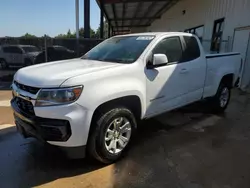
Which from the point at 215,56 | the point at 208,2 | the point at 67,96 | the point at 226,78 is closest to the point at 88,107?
the point at 67,96

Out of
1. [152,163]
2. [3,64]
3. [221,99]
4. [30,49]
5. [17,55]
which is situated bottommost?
[152,163]

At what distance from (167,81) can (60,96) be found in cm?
191

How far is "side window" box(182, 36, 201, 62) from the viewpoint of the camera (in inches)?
181

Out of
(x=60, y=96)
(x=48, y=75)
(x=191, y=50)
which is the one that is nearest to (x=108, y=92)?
(x=60, y=96)

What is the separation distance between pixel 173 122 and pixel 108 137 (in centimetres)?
225

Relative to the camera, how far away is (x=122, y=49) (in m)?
4.21

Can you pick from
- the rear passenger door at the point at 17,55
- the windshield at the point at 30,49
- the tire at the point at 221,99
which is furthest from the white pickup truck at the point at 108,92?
the rear passenger door at the point at 17,55

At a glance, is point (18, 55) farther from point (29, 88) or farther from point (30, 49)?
point (29, 88)

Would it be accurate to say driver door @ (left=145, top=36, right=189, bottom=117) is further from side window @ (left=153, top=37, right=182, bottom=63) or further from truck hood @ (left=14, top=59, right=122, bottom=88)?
truck hood @ (left=14, top=59, right=122, bottom=88)

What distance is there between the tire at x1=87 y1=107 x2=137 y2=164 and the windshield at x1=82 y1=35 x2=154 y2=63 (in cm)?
90

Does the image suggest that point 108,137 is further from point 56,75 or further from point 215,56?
point 215,56

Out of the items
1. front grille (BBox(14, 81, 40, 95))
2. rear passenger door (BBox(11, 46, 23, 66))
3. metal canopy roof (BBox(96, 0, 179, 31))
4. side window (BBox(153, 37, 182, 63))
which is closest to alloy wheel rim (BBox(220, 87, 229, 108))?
side window (BBox(153, 37, 182, 63))

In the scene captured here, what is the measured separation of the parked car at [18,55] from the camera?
38.8ft

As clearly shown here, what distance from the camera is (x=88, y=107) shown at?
2.98 metres
